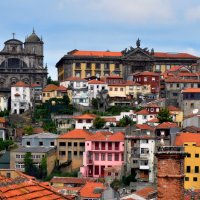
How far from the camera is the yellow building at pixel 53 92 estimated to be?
104750 mm

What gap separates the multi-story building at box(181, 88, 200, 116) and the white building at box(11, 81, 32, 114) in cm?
2135

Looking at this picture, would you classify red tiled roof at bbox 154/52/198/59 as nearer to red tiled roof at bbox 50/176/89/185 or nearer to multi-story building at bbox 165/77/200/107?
multi-story building at bbox 165/77/200/107

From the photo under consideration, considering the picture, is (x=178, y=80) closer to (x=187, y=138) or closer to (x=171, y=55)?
(x=171, y=55)

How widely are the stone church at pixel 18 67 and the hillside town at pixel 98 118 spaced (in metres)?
0.15

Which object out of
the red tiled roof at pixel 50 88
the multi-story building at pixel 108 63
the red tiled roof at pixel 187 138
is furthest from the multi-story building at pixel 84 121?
the multi-story building at pixel 108 63

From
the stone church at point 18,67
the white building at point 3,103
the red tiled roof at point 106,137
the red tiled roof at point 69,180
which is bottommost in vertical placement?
the red tiled roof at point 69,180

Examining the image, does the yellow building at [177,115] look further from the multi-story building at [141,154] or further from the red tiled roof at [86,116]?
the multi-story building at [141,154]

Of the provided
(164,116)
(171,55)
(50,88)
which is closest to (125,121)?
(164,116)

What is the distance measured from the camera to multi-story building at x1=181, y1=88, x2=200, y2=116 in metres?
96.1

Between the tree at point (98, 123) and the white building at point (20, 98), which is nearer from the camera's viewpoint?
the tree at point (98, 123)

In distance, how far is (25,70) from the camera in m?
115

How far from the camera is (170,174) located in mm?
18078

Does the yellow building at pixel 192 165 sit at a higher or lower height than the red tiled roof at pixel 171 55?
lower

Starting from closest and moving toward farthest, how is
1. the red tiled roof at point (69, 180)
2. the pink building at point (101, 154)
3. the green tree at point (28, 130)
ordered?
the red tiled roof at point (69, 180) < the pink building at point (101, 154) < the green tree at point (28, 130)
